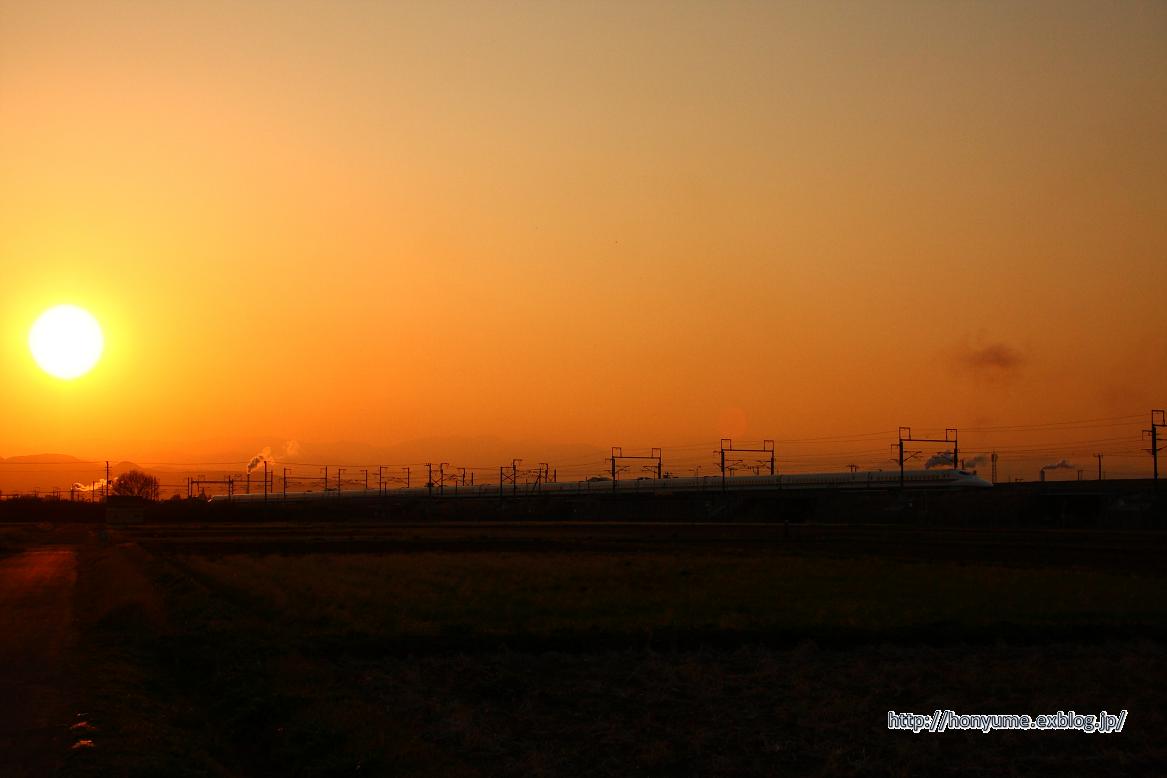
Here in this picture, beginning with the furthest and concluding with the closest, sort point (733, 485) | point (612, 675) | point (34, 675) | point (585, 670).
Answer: point (733, 485) < point (585, 670) < point (612, 675) < point (34, 675)

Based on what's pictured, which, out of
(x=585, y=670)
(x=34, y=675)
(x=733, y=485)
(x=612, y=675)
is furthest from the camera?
(x=733, y=485)

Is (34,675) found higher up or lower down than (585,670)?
higher up

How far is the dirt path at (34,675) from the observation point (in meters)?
14.4

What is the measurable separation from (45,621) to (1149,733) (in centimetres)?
2862

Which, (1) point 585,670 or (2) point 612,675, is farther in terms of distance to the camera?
(1) point 585,670

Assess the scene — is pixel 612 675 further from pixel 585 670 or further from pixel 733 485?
pixel 733 485

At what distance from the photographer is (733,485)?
139875 mm

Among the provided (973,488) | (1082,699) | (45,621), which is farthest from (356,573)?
(973,488)

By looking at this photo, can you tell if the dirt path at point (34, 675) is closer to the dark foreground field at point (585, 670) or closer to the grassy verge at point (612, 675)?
the dark foreground field at point (585, 670)

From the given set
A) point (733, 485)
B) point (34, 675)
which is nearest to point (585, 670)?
point (34, 675)

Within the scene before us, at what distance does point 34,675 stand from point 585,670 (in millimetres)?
11318

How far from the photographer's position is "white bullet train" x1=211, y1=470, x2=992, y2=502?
122m

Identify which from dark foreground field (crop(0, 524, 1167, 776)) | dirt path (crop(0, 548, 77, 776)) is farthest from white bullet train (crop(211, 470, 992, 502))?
dirt path (crop(0, 548, 77, 776))

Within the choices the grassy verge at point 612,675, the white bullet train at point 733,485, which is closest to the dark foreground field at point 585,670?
the grassy verge at point 612,675
